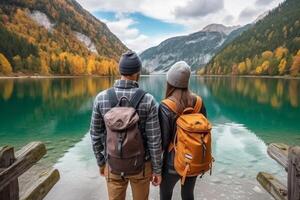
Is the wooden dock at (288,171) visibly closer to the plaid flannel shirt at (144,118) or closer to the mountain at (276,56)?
the plaid flannel shirt at (144,118)

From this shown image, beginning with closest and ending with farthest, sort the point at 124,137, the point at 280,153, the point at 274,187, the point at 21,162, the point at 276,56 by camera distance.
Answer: the point at 124,137 → the point at 21,162 → the point at 280,153 → the point at 274,187 → the point at 276,56

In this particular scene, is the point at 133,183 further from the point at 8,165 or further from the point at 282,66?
the point at 282,66

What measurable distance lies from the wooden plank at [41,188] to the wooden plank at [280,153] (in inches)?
145

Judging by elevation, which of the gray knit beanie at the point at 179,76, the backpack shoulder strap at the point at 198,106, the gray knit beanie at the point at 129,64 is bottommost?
the backpack shoulder strap at the point at 198,106

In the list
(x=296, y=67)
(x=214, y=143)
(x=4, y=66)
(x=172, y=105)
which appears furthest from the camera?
(x=296, y=67)

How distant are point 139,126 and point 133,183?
789mm

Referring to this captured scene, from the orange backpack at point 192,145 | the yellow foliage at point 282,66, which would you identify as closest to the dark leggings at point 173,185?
the orange backpack at point 192,145

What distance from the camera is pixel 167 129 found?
14.2ft

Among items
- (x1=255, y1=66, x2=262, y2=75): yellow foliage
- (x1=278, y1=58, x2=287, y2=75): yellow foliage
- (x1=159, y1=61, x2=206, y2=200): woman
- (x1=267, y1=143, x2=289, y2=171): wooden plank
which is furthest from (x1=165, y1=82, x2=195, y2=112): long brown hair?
(x1=255, y1=66, x2=262, y2=75): yellow foliage

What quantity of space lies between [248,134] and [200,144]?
1538 cm

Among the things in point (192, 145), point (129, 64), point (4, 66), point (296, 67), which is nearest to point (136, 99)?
point (129, 64)

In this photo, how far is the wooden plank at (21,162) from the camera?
12.2 ft

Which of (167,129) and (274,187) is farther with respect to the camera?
(274,187)

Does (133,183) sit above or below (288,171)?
below
